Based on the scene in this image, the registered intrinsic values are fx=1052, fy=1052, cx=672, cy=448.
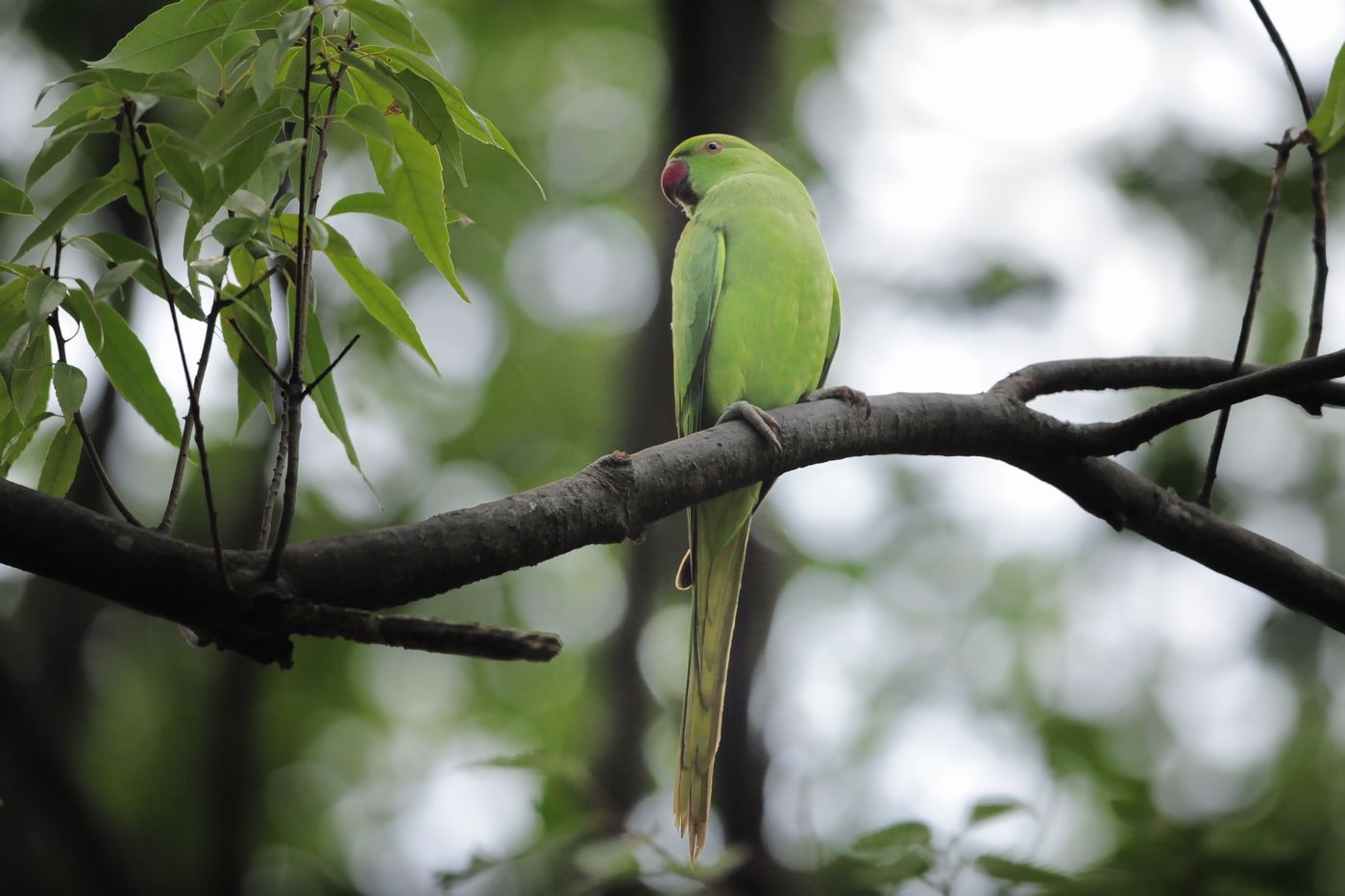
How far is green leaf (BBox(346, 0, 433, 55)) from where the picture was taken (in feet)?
5.05

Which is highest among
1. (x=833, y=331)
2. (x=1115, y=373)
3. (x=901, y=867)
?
(x=833, y=331)

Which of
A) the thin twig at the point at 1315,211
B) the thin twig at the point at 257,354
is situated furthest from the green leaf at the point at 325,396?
the thin twig at the point at 1315,211

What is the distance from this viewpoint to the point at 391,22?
1541 millimetres

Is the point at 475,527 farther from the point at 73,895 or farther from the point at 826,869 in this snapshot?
the point at 73,895

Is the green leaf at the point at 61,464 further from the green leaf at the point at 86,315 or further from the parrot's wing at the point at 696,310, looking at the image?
the parrot's wing at the point at 696,310

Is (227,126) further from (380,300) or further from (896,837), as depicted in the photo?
(896,837)

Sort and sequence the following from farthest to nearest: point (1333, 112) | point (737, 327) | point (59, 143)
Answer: point (737, 327)
point (1333, 112)
point (59, 143)

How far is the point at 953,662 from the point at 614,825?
16.6ft

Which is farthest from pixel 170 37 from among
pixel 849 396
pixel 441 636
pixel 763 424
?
pixel 849 396

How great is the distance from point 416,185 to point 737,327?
197 cm

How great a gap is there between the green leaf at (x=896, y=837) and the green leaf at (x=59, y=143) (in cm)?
222

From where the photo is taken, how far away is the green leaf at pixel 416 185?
1479 mm

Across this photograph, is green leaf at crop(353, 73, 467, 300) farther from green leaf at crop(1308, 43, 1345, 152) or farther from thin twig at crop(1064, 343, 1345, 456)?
green leaf at crop(1308, 43, 1345, 152)

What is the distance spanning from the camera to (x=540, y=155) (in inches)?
296
